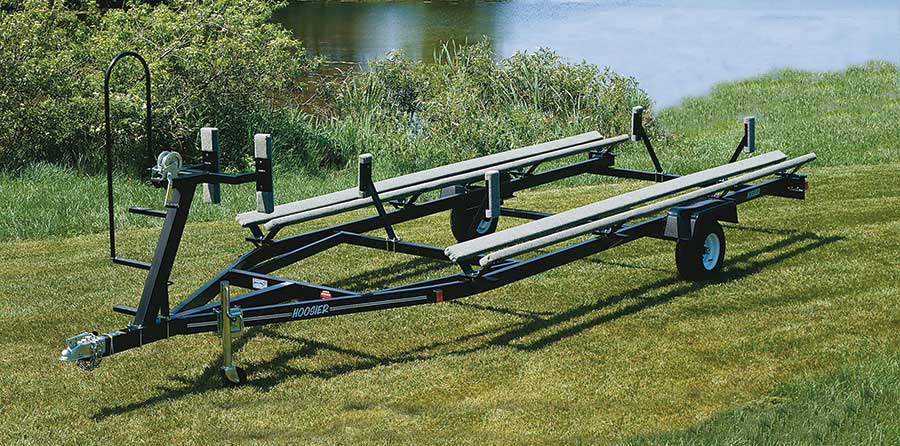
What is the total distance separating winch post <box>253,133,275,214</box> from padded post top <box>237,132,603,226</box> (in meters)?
0.83

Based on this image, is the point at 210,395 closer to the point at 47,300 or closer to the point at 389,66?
the point at 47,300

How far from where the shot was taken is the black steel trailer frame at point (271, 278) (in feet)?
19.6

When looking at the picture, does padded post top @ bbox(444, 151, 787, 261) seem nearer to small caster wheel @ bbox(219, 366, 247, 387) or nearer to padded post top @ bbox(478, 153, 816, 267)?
padded post top @ bbox(478, 153, 816, 267)

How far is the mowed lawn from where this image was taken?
563 cm

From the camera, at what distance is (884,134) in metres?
14.5

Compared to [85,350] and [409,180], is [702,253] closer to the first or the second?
[409,180]

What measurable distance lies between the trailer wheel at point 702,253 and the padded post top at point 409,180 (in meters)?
1.73

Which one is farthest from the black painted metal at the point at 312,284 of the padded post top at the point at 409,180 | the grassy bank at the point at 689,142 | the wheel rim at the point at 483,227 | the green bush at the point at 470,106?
the green bush at the point at 470,106

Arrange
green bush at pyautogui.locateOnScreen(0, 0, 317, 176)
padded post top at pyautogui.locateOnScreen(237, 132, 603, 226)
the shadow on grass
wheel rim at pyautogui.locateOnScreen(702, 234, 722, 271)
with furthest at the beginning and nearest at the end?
green bush at pyautogui.locateOnScreen(0, 0, 317, 176)
wheel rim at pyautogui.locateOnScreen(702, 234, 722, 271)
padded post top at pyautogui.locateOnScreen(237, 132, 603, 226)
the shadow on grass

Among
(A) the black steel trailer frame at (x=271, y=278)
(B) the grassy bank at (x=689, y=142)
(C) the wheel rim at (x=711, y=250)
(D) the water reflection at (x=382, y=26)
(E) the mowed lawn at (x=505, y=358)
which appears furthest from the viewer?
(D) the water reflection at (x=382, y=26)

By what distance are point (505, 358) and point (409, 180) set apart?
2385 mm

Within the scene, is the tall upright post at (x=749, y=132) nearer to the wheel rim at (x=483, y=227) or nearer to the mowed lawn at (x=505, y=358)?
the mowed lawn at (x=505, y=358)

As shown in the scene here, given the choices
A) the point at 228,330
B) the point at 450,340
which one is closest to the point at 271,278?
the point at 228,330

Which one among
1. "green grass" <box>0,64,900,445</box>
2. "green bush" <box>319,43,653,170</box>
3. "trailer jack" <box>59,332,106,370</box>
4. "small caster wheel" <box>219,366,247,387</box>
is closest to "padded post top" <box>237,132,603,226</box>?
"green grass" <box>0,64,900,445</box>
